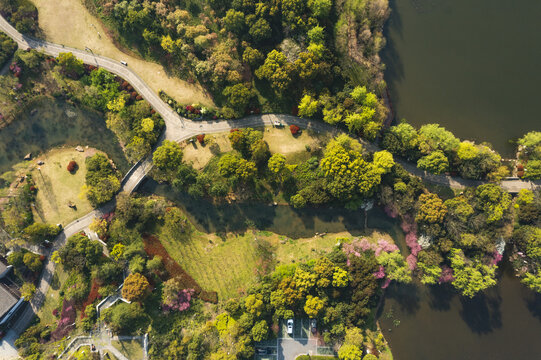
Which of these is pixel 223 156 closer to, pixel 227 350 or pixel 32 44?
pixel 227 350

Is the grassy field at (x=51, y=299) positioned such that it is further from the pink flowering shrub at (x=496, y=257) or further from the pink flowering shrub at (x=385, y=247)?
the pink flowering shrub at (x=496, y=257)

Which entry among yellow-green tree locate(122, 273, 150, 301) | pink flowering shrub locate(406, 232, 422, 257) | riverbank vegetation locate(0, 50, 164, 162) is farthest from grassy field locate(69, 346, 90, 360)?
pink flowering shrub locate(406, 232, 422, 257)

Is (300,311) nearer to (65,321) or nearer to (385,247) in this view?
(385,247)

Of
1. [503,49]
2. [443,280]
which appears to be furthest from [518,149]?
[443,280]

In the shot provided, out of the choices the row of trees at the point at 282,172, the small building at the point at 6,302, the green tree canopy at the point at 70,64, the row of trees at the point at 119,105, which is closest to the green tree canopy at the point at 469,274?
the row of trees at the point at 282,172

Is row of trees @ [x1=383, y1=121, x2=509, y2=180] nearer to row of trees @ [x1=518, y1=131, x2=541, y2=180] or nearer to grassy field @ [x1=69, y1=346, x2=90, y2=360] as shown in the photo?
row of trees @ [x1=518, y1=131, x2=541, y2=180]

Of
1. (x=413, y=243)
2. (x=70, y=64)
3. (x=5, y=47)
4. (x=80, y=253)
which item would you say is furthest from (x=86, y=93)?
(x=413, y=243)
